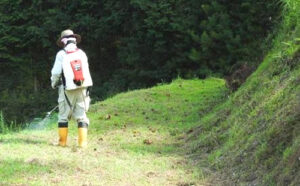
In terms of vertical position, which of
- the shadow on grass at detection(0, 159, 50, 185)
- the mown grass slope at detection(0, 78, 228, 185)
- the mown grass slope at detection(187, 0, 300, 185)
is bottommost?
the mown grass slope at detection(0, 78, 228, 185)

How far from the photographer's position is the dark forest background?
58.3 ft

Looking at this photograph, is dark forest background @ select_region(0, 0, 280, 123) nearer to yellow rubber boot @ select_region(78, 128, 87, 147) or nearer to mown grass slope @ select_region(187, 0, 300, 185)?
mown grass slope @ select_region(187, 0, 300, 185)

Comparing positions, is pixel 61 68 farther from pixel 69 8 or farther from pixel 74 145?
pixel 69 8

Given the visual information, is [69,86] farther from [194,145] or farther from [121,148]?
[194,145]

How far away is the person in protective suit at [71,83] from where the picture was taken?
869 cm

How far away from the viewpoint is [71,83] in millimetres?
8680

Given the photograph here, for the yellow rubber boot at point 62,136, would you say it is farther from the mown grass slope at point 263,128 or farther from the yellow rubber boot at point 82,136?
the mown grass slope at point 263,128

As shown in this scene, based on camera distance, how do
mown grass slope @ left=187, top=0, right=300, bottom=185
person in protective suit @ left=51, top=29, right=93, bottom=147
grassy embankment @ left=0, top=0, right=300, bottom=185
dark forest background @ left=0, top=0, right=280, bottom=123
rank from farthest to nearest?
1. dark forest background @ left=0, top=0, right=280, bottom=123
2. person in protective suit @ left=51, top=29, right=93, bottom=147
3. grassy embankment @ left=0, top=0, right=300, bottom=185
4. mown grass slope @ left=187, top=0, right=300, bottom=185

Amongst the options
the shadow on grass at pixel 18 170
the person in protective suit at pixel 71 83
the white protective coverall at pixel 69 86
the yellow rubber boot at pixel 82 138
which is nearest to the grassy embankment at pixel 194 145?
the shadow on grass at pixel 18 170

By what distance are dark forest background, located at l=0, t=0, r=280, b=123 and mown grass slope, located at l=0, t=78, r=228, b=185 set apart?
397 centimetres

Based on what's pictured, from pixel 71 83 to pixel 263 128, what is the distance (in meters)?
3.02

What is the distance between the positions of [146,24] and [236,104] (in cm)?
1155

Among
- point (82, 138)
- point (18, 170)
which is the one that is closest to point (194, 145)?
point (82, 138)

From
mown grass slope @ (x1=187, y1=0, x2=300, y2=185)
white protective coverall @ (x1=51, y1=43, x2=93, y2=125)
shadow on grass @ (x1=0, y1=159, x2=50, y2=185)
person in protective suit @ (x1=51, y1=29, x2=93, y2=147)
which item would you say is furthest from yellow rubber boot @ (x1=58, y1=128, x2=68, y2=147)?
mown grass slope @ (x1=187, y1=0, x2=300, y2=185)
